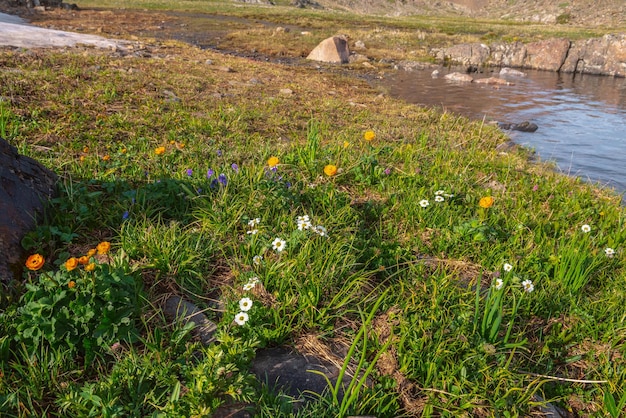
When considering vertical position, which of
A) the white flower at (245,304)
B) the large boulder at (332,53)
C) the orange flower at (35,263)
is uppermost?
the large boulder at (332,53)

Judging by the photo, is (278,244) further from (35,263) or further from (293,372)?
(35,263)

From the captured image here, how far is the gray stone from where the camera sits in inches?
99.1

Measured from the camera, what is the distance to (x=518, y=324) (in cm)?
300

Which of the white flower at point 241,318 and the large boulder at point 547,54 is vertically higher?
the large boulder at point 547,54

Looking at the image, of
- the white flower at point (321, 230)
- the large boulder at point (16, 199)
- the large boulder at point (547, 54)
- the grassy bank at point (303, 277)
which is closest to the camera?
the grassy bank at point (303, 277)

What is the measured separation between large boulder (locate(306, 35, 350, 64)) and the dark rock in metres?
20.2

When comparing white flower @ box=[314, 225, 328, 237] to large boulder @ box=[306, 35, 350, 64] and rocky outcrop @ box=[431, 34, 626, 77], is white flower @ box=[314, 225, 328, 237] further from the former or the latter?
rocky outcrop @ box=[431, 34, 626, 77]

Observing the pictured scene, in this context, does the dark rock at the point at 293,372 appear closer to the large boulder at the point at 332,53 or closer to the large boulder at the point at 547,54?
the large boulder at the point at 332,53

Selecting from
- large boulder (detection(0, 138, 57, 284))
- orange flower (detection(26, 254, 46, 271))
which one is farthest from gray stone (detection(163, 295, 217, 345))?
large boulder (detection(0, 138, 57, 284))

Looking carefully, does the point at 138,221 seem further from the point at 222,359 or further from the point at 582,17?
the point at 582,17

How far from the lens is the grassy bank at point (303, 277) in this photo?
2158 millimetres

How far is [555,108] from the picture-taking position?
13344mm

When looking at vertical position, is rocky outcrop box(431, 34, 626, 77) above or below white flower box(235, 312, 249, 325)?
above

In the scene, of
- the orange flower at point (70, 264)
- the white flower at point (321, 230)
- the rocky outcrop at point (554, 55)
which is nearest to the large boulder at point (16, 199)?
the orange flower at point (70, 264)
